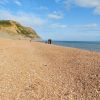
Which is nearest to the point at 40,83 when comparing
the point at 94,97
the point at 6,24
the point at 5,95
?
the point at 5,95

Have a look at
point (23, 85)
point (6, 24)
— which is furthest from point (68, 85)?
point (6, 24)

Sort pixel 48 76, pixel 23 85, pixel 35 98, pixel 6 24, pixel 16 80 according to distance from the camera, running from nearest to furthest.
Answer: pixel 35 98, pixel 23 85, pixel 16 80, pixel 48 76, pixel 6 24

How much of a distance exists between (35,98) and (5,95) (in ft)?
4.59

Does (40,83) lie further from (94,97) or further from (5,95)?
(94,97)

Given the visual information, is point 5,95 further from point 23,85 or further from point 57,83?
point 57,83

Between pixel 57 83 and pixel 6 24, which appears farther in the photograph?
pixel 6 24

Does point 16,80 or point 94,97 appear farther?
point 16,80

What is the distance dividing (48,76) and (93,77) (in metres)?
2.86

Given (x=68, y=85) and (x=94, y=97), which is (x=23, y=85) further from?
(x=94, y=97)

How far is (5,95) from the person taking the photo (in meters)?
9.67

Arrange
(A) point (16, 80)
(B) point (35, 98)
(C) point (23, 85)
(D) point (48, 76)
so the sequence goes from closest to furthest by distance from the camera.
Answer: (B) point (35, 98)
(C) point (23, 85)
(A) point (16, 80)
(D) point (48, 76)

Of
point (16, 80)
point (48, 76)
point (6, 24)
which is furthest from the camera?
point (6, 24)

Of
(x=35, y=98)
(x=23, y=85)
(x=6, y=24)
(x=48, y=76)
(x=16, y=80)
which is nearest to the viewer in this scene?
(x=35, y=98)

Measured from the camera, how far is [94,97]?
9555 millimetres
